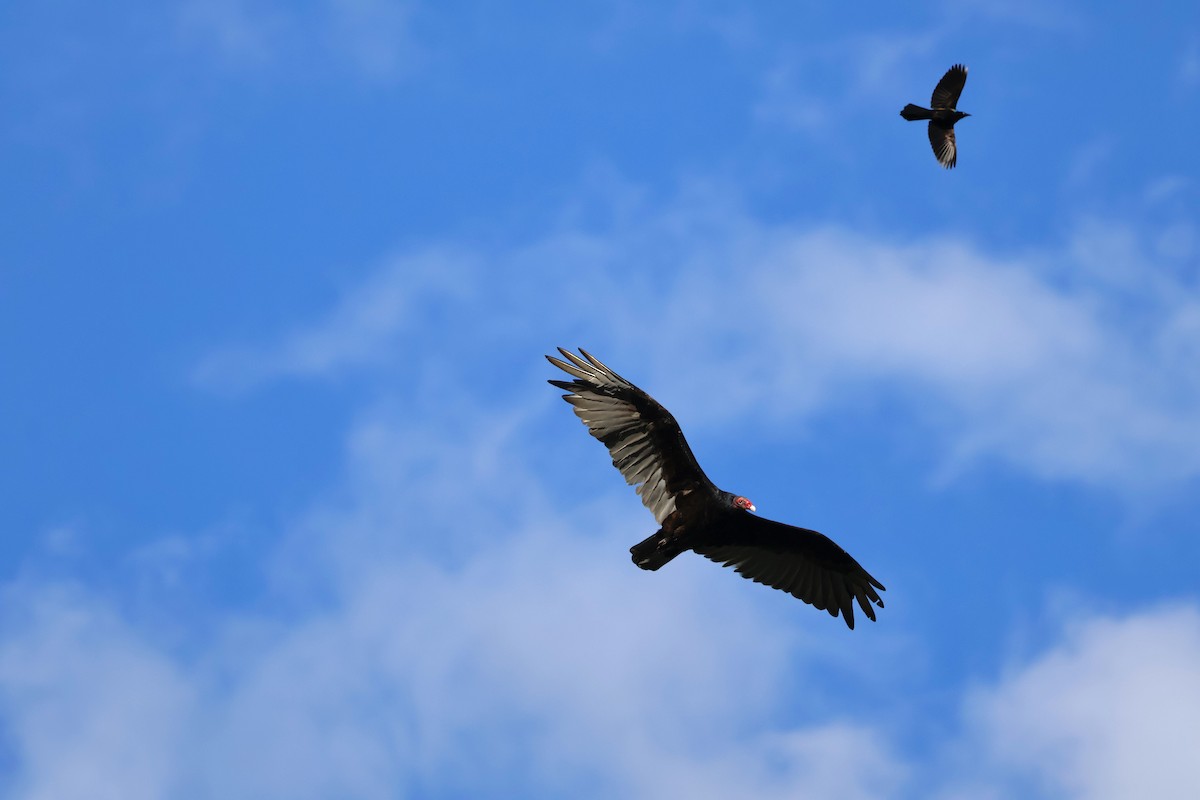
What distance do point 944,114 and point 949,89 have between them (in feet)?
1.19

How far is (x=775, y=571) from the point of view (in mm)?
15500

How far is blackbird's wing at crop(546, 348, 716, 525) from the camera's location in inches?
557

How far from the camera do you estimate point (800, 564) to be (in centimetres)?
1544

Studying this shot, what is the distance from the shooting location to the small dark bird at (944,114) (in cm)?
1925

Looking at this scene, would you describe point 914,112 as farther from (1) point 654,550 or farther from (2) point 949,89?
(1) point 654,550

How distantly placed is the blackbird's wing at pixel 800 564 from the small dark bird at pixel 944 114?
6365 millimetres

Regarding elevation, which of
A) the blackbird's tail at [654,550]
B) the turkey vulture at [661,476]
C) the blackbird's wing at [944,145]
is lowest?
the blackbird's tail at [654,550]

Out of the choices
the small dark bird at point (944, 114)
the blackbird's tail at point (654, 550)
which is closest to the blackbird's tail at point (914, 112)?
the small dark bird at point (944, 114)

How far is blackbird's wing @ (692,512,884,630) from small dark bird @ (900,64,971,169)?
6.37m

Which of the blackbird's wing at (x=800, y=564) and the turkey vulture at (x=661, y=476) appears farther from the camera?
the blackbird's wing at (x=800, y=564)

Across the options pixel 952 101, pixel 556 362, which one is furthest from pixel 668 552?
pixel 952 101

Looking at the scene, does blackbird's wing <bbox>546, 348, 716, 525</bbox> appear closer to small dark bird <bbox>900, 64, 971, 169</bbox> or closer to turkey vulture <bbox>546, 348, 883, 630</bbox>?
turkey vulture <bbox>546, 348, 883, 630</bbox>

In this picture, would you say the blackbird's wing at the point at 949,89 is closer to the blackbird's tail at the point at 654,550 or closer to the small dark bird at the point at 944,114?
the small dark bird at the point at 944,114

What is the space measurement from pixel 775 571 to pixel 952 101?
292 inches
